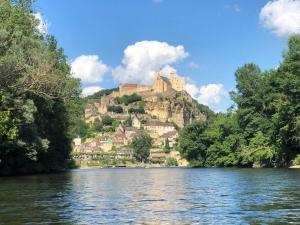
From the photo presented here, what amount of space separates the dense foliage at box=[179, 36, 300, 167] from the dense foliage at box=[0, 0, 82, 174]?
30075 mm

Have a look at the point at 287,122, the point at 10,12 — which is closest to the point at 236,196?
the point at 10,12

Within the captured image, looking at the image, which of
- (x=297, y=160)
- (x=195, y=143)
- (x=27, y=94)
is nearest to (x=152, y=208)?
(x=27, y=94)

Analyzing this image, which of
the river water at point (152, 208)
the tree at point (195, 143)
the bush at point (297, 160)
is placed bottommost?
the river water at point (152, 208)

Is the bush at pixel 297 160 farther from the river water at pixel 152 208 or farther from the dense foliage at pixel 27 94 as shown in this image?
the river water at pixel 152 208

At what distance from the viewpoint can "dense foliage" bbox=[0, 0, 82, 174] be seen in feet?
127

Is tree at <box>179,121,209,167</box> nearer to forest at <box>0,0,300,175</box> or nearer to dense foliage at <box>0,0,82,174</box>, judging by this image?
forest at <box>0,0,300,175</box>

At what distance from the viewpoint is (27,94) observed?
1982 inches

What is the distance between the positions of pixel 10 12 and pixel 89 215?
1220 inches

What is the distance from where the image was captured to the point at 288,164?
8131 centimetres

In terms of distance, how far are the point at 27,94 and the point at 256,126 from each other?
2178 inches

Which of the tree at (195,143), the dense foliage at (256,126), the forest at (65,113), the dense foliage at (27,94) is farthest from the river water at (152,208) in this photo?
the tree at (195,143)

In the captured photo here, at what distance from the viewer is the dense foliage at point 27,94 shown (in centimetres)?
3869

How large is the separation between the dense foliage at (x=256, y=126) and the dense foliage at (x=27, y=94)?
30075 mm

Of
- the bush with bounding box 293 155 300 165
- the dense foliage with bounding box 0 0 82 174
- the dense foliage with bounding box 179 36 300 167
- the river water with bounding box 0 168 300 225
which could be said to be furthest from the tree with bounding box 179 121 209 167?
the river water with bounding box 0 168 300 225
